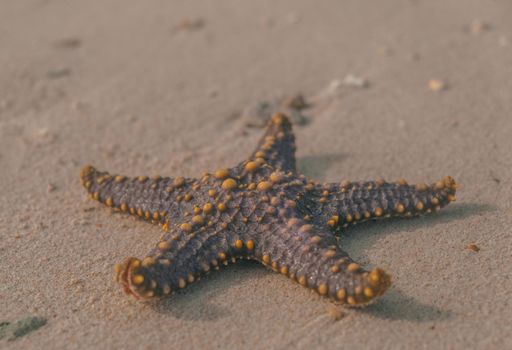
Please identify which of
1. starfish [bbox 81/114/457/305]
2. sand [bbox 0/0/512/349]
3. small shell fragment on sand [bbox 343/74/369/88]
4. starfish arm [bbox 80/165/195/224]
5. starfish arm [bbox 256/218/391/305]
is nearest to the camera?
starfish arm [bbox 256/218/391/305]

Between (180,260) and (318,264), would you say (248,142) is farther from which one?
(318,264)

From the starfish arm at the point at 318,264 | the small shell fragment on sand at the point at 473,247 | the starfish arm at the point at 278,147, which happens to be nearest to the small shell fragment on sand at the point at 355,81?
the starfish arm at the point at 278,147

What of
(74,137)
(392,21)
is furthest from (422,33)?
(74,137)

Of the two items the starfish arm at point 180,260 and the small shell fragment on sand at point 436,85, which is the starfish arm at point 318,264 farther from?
the small shell fragment on sand at point 436,85

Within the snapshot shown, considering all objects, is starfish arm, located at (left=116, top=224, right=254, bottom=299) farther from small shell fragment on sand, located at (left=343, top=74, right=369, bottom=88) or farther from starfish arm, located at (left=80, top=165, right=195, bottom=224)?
small shell fragment on sand, located at (left=343, top=74, right=369, bottom=88)

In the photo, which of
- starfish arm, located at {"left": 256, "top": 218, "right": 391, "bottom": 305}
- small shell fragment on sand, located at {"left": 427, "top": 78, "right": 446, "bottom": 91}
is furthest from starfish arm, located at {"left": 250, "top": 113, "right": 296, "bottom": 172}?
small shell fragment on sand, located at {"left": 427, "top": 78, "right": 446, "bottom": 91}

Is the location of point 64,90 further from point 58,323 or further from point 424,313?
point 424,313
